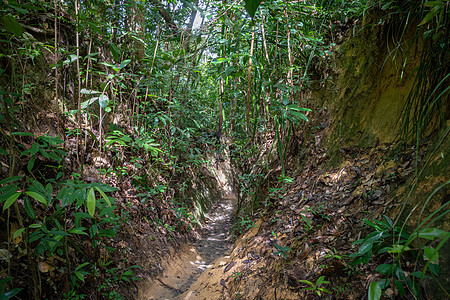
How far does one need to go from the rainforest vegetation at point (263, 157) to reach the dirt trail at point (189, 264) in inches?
1.6

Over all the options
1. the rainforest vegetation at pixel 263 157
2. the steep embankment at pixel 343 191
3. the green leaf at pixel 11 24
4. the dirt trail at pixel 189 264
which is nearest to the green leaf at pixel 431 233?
the rainforest vegetation at pixel 263 157

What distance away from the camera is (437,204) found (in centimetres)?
127

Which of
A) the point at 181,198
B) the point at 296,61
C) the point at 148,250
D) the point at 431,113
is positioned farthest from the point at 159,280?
the point at 296,61

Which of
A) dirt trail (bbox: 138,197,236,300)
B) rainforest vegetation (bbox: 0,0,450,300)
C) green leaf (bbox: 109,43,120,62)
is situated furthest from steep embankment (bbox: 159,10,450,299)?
green leaf (bbox: 109,43,120,62)

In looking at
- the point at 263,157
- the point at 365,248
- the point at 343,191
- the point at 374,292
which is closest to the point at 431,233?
the point at 374,292

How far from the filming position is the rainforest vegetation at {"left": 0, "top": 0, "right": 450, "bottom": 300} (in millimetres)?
1401

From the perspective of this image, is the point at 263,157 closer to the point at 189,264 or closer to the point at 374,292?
the point at 189,264

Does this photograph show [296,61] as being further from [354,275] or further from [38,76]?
[38,76]

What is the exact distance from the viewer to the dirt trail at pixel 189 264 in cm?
297

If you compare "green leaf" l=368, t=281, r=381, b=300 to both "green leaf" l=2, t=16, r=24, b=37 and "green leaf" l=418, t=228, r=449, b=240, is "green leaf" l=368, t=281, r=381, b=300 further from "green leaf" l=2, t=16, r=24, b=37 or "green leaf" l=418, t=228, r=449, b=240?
"green leaf" l=2, t=16, r=24, b=37

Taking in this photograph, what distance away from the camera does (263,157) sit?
4.63m

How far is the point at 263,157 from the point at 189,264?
2466 millimetres

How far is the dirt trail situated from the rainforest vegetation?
1.6 inches

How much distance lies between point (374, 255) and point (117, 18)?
4.56 m
